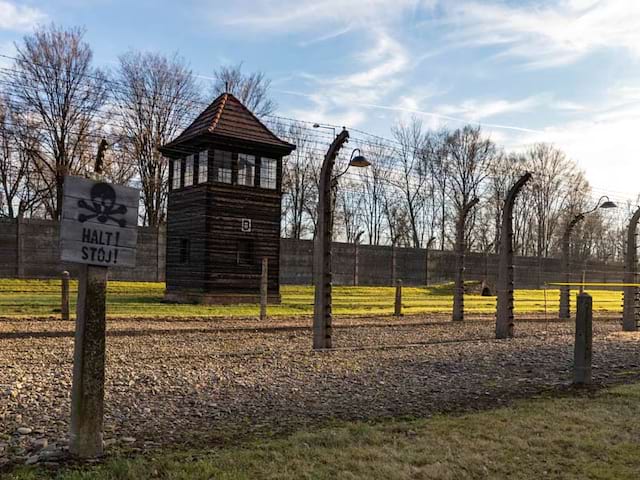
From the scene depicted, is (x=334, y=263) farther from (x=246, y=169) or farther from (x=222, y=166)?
(x=222, y=166)

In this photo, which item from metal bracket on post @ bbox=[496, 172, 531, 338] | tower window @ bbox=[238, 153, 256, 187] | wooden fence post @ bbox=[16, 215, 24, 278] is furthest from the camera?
wooden fence post @ bbox=[16, 215, 24, 278]

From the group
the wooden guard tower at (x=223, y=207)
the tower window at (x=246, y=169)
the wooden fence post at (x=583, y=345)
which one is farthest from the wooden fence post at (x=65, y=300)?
the wooden fence post at (x=583, y=345)

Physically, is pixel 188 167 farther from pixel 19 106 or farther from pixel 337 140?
pixel 19 106

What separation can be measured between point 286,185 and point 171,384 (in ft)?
A: 128

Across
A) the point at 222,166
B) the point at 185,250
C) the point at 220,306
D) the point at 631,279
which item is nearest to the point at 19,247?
the point at 185,250

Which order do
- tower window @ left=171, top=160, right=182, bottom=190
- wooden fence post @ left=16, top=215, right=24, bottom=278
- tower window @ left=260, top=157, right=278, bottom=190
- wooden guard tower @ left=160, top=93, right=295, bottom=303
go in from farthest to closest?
wooden fence post @ left=16, top=215, right=24, bottom=278
tower window @ left=171, top=160, right=182, bottom=190
tower window @ left=260, top=157, right=278, bottom=190
wooden guard tower @ left=160, top=93, right=295, bottom=303

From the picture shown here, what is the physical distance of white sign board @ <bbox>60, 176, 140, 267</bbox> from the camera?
4.39 m

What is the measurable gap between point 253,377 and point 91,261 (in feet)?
12.6

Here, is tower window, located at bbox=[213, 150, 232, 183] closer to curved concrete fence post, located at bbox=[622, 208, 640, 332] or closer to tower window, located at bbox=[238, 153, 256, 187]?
tower window, located at bbox=[238, 153, 256, 187]

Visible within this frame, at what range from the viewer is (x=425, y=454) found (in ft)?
14.5

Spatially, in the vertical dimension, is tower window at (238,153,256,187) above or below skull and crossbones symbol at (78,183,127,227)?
above

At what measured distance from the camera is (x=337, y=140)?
10.4 metres

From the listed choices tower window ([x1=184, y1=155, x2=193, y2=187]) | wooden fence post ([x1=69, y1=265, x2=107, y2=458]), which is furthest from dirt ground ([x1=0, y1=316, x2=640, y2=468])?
tower window ([x1=184, y1=155, x2=193, y2=187])

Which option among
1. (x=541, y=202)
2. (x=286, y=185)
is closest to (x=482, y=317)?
(x=286, y=185)
